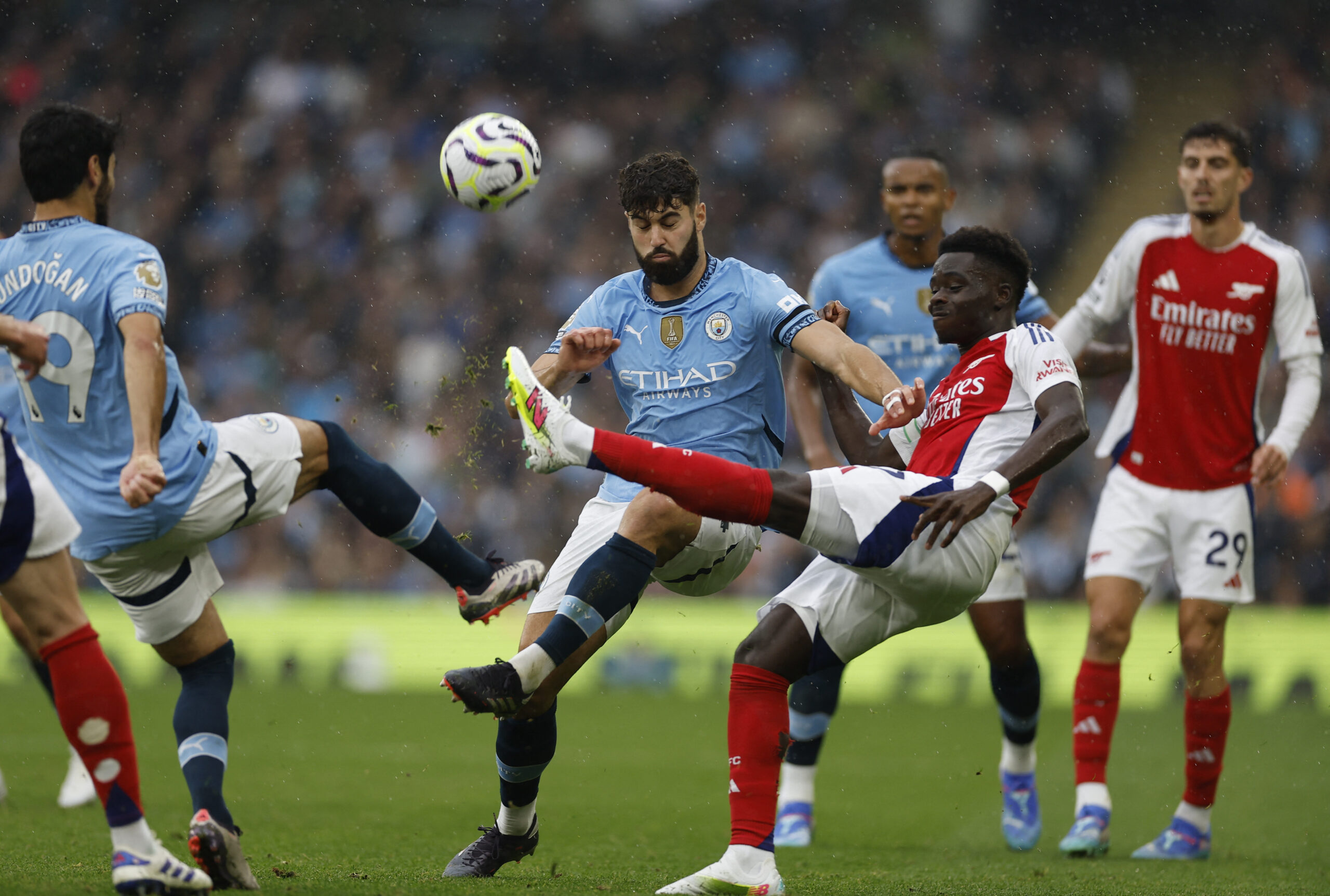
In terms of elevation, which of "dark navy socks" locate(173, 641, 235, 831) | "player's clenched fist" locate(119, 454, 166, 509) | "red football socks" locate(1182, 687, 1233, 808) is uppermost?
"player's clenched fist" locate(119, 454, 166, 509)

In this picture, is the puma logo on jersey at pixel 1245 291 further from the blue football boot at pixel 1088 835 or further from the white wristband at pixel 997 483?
the white wristband at pixel 997 483

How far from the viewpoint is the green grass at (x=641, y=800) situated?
15.5 ft

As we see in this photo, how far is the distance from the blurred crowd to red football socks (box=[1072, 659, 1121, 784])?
734cm

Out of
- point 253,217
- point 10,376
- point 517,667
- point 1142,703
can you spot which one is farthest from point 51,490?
point 253,217

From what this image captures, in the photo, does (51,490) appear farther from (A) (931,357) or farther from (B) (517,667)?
(A) (931,357)

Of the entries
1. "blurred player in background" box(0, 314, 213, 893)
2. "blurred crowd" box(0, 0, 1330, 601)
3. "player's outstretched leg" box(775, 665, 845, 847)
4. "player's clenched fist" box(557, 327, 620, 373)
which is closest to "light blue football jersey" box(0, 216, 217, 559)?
"blurred player in background" box(0, 314, 213, 893)

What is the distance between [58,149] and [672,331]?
80.2 inches

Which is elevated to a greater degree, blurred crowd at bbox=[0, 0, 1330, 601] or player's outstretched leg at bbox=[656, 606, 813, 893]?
blurred crowd at bbox=[0, 0, 1330, 601]

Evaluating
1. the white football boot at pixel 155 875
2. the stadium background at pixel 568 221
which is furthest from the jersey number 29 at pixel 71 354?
the stadium background at pixel 568 221

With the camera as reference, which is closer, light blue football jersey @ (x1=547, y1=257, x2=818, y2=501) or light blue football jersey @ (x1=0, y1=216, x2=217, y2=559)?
light blue football jersey @ (x1=0, y1=216, x2=217, y2=559)

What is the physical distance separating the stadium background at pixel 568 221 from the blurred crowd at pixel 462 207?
0.04 meters

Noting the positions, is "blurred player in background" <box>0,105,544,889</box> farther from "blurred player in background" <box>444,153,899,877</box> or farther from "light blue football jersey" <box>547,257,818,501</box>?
"light blue football jersey" <box>547,257,818,501</box>

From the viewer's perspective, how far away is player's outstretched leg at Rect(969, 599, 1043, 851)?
5.88 meters

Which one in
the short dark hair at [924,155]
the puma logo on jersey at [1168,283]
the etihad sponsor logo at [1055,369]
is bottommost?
the etihad sponsor logo at [1055,369]
